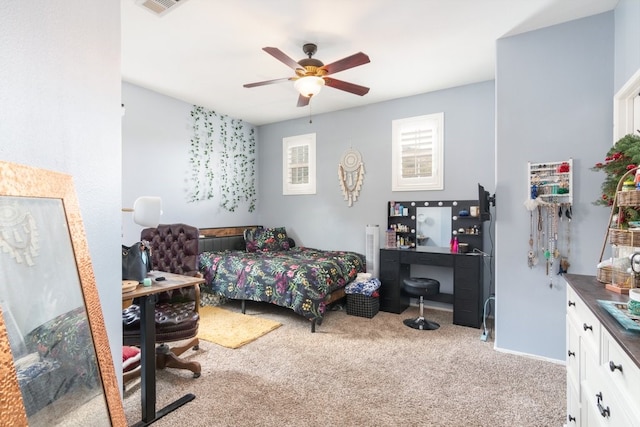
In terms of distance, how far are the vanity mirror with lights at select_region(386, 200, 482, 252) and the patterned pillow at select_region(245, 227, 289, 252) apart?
179cm

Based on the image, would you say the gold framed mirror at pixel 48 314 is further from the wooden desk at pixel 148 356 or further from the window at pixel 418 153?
the window at pixel 418 153

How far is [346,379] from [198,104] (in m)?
4.27

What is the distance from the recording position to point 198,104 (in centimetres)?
472

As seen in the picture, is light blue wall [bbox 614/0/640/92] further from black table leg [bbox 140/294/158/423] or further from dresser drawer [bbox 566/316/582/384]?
black table leg [bbox 140/294/158/423]

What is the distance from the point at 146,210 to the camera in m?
1.87

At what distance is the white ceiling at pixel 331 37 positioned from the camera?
96.7 inches

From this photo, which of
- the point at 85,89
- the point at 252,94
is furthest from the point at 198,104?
the point at 85,89

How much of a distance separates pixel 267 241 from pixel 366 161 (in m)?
2.03

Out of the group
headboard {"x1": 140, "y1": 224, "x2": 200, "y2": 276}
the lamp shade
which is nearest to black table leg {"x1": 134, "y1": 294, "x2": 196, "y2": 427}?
the lamp shade

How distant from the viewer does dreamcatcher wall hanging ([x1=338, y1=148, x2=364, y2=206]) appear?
4.76 m

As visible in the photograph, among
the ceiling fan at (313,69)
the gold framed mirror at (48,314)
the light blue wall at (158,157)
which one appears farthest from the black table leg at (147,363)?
the light blue wall at (158,157)

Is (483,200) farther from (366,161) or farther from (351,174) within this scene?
(351,174)

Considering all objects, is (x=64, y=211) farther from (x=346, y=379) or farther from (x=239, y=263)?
(x=239, y=263)

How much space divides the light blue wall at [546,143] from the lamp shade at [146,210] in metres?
2.88
